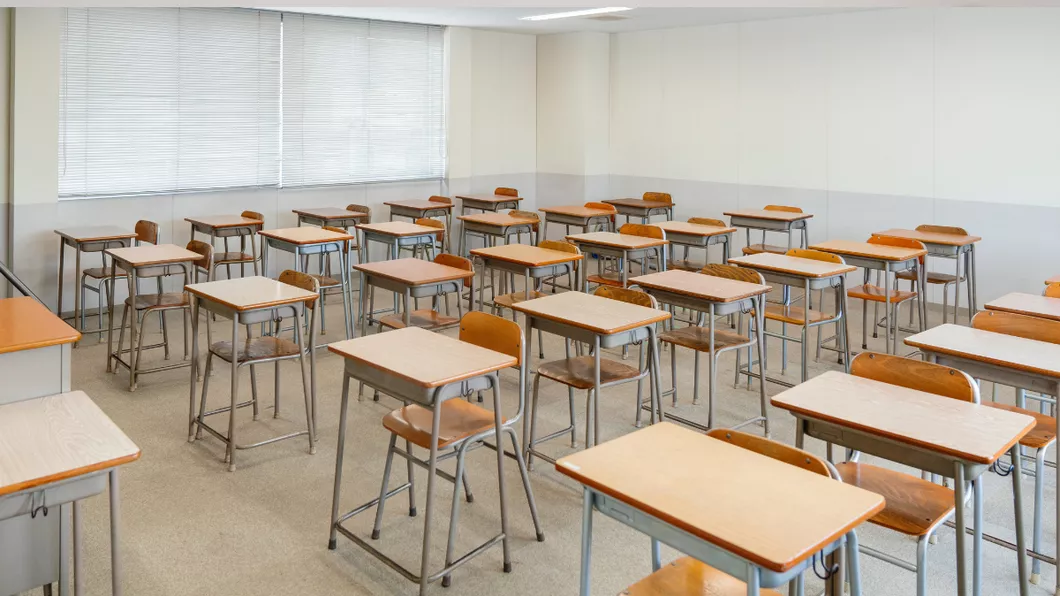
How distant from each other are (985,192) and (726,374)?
340 cm

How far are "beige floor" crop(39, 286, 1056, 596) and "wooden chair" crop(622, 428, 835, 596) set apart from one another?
0.19m

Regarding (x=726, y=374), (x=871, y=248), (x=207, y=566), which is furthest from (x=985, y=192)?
(x=207, y=566)

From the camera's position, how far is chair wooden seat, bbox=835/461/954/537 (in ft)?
8.25

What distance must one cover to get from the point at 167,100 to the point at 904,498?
7.06 metres

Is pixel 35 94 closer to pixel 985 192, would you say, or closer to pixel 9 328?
pixel 9 328

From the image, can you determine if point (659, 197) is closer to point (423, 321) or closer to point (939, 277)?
point (939, 277)

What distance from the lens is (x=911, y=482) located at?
9.27ft

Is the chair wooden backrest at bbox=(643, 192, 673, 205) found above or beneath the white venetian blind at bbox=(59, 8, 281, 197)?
beneath

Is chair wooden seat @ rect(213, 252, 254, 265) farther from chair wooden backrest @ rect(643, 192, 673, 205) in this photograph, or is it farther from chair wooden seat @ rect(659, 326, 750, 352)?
chair wooden backrest @ rect(643, 192, 673, 205)

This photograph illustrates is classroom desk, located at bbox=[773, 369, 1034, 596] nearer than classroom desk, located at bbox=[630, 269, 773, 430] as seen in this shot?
Yes

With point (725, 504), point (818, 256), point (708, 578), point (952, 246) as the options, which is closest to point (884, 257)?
point (818, 256)

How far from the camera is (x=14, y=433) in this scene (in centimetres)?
239

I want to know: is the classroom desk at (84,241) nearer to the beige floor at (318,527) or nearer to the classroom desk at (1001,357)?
the beige floor at (318,527)

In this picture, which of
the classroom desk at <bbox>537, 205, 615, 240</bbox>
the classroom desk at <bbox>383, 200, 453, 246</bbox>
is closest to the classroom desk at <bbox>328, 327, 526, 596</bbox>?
the classroom desk at <bbox>537, 205, 615, 240</bbox>
